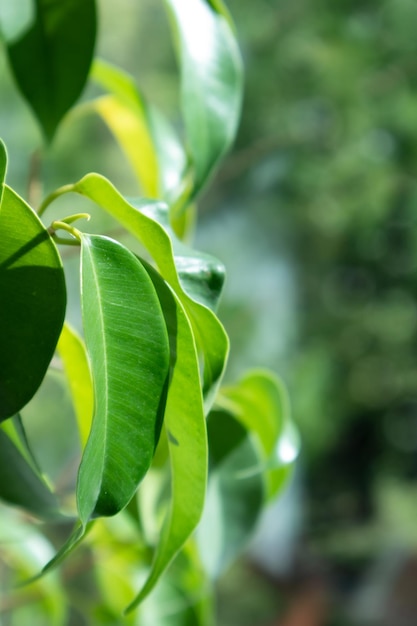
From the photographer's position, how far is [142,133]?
0.58m

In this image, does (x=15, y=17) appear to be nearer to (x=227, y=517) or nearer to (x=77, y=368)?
(x=77, y=368)

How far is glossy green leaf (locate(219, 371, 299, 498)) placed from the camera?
518 mm

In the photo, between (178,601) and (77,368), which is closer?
(77,368)

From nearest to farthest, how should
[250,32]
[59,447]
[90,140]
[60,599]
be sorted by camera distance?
[60,599] < [59,447] < [90,140] < [250,32]

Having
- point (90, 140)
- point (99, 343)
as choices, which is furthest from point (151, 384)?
point (90, 140)

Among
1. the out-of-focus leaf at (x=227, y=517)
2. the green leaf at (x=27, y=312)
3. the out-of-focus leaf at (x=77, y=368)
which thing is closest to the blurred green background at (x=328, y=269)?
the out-of-focus leaf at (x=227, y=517)

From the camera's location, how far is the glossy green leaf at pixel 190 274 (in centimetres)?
29

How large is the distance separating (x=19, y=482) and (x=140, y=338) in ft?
0.33

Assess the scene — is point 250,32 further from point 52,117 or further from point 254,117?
point 52,117

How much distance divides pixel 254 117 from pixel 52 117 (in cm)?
148

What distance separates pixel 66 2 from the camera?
0.47 m

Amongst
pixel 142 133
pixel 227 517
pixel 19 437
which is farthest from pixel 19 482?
pixel 142 133

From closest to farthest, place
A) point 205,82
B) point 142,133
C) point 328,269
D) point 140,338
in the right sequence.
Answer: point 140,338 → point 205,82 → point 142,133 → point 328,269

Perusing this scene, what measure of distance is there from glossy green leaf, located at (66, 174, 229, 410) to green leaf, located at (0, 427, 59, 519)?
0.28 ft
